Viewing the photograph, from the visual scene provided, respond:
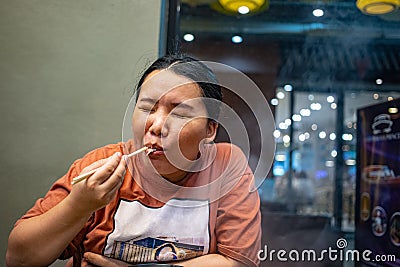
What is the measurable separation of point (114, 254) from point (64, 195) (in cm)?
14

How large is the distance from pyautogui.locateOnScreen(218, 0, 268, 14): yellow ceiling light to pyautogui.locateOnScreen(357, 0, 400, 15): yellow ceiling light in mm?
343

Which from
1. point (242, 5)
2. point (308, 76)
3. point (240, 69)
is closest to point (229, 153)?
point (240, 69)

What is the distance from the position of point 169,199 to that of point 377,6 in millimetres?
1173

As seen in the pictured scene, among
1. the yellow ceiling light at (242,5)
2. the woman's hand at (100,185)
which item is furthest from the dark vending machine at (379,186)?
the woman's hand at (100,185)

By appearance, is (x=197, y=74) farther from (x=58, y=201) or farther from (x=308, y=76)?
(x=308, y=76)

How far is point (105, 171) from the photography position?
0.68m

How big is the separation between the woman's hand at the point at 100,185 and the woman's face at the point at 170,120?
4.3 inches

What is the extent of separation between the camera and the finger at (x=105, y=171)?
679 millimetres

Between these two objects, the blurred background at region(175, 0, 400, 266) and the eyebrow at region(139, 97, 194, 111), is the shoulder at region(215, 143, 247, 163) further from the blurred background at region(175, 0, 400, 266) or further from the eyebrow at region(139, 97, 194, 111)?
the blurred background at region(175, 0, 400, 266)

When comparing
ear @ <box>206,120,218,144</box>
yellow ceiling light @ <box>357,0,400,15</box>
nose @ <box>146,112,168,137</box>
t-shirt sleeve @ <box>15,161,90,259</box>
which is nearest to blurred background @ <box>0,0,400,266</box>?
yellow ceiling light @ <box>357,0,400,15</box>

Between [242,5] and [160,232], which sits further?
[242,5]

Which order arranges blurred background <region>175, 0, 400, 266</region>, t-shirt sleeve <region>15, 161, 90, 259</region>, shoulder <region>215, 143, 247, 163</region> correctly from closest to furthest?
t-shirt sleeve <region>15, 161, 90, 259</region>
shoulder <region>215, 143, 247, 163</region>
blurred background <region>175, 0, 400, 266</region>

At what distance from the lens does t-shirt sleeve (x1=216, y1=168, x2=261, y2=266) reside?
834 millimetres

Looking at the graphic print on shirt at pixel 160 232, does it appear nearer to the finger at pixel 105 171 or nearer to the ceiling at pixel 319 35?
the finger at pixel 105 171
